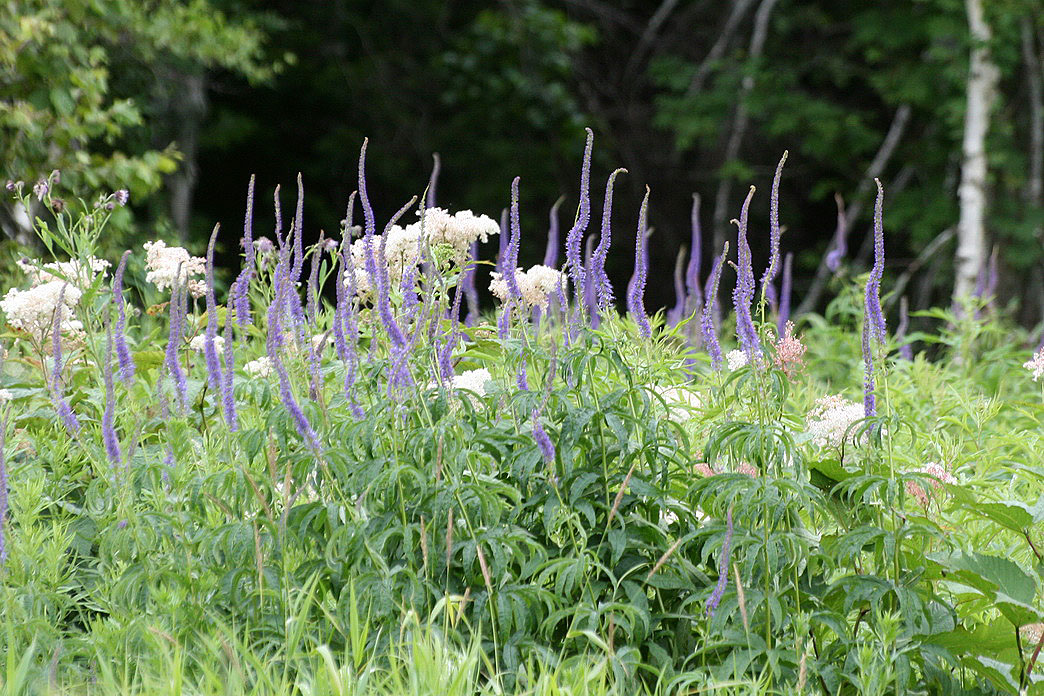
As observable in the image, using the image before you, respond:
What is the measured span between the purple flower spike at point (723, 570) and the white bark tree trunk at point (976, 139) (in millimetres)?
7486

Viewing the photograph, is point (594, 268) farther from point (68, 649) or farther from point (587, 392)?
point (68, 649)

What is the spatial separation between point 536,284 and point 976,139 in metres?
7.90

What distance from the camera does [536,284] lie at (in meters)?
3.13

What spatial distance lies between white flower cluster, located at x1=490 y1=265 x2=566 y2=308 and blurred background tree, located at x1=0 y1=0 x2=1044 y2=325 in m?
7.54

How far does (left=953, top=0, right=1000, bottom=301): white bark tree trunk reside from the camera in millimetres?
9570

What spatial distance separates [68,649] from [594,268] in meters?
1.61

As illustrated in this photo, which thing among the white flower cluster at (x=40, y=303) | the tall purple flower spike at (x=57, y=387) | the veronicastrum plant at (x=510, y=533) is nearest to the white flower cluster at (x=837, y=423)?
the veronicastrum plant at (x=510, y=533)

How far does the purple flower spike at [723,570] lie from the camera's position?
2.52 metres

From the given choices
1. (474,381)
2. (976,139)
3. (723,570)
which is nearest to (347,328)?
(474,381)

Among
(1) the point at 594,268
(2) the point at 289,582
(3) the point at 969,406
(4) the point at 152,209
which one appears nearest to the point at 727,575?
(1) the point at 594,268

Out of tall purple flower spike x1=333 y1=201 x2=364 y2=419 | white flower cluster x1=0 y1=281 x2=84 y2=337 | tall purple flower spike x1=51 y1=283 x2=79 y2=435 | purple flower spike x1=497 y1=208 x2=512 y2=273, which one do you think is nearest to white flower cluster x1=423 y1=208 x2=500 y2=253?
purple flower spike x1=497 y1=208 x2=512 y2=273

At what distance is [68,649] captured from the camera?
112 inches

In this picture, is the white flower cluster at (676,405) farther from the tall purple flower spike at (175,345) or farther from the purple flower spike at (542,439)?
the tall purple flower spike at (175,345)

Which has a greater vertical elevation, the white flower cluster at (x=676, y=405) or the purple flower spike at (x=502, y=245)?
the purple flower spike at (x=502, y=245)
